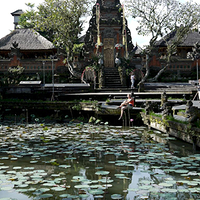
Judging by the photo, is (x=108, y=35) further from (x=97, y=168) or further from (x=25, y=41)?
(x=97, y=168)

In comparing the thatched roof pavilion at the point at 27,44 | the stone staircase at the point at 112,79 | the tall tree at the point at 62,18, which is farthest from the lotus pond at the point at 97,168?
the thatched roof pavilion at the point at 27,44

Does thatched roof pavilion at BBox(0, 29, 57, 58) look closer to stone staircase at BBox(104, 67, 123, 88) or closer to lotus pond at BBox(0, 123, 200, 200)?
stone staircase at BBox(104, 67, 123, 88)

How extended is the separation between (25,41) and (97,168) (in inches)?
1256

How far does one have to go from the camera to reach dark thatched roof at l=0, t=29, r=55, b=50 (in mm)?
34781

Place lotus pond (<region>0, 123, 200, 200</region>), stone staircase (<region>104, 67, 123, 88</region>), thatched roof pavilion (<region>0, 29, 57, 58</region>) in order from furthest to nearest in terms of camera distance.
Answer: thatched roof pavilion (<region>0, 29, 57, 58</region>), stone staircase (<region>104, 67, 123, 88</region>), lotus pond (<region>0, 123, 200, 200</region>)

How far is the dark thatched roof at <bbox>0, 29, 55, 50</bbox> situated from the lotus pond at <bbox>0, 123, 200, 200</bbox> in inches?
1026

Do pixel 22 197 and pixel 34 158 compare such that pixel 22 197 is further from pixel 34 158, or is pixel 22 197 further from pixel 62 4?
pixel 62 4

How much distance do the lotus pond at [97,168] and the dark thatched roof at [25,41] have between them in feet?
85.5

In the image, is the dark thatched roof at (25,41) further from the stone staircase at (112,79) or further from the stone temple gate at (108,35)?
the stone staircase at (112,79)

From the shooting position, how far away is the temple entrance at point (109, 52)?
3231 centimetres

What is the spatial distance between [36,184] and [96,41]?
2810cm

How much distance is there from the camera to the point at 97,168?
6.25m

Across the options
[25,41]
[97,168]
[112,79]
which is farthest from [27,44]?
[97,168]

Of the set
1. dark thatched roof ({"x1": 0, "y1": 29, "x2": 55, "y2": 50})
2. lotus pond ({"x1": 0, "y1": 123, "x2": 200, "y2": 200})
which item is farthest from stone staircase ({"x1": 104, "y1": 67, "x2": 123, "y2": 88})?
lotus pond ({"x1": 0, "y1": 123, "x2": 200, "y2": 200})
